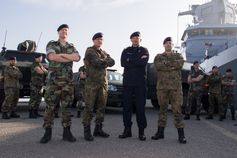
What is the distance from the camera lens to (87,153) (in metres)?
4.76

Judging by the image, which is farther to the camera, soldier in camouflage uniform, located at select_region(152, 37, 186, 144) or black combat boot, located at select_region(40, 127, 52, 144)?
soldier in camouflage uniform, located at select_region(152, 37, 186, 144)

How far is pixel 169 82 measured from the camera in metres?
6.18

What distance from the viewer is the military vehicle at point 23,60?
36.4ft

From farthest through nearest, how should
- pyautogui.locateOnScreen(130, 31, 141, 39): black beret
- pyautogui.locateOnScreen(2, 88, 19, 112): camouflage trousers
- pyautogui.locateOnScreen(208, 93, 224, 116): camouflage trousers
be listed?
1. pyautogui.locateOnScreen(208, 93, 224, 116): camouflage trousers
2. pyautogui.locateOnScreen(2, 88, 19, 112): camouflage trousers
3. pyautogui.locateOnScreen(130, 31, 141, 39): black beret

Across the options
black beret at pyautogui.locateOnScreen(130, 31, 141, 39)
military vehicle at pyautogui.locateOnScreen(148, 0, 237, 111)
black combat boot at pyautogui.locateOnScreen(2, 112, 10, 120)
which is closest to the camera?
black beret at pyautogui.locateOnScreen(130, 31, 141, 39)

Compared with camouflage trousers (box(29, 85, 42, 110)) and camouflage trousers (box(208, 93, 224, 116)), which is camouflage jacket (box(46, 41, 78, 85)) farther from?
camouflage trousers (box(208, 93, 224, 116))

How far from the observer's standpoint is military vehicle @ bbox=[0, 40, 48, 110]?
1110cm

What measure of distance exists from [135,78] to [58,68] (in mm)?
1330

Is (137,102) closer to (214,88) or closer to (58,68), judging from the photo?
(58,68)

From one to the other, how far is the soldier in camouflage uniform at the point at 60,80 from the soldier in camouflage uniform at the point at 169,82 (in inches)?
58.5

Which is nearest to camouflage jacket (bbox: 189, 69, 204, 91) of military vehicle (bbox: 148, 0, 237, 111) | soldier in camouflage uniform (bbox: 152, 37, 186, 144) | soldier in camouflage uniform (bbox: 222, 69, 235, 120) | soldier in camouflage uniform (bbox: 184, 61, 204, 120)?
soldier in camouflage uniform (bbox: 184, 61, 204, 120)

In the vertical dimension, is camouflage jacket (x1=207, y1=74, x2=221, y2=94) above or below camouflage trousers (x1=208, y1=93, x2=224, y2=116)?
above

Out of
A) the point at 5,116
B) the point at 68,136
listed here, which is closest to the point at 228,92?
the point at 5,116

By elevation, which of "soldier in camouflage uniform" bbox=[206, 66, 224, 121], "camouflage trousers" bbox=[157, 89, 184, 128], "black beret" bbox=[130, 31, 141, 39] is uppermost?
"black beret" bbox=[130, 31, 141, 39]
